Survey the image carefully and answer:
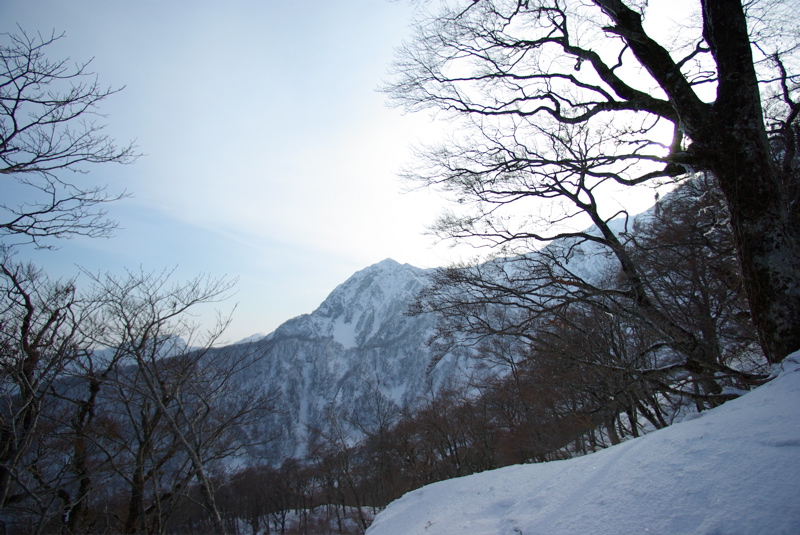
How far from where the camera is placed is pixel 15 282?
260 inches

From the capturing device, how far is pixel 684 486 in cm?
178

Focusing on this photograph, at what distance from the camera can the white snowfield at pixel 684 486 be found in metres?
1.45

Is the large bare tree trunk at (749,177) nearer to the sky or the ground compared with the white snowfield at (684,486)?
nearer to the sky

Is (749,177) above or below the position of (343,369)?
above

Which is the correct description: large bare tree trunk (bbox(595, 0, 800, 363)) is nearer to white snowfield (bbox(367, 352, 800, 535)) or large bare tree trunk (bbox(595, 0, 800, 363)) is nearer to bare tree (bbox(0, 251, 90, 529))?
white snowfield (bbox(367, 352, 800, 535))

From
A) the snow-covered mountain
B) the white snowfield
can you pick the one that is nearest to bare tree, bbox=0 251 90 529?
the white snowfield

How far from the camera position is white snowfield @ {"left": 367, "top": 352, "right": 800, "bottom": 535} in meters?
1.45

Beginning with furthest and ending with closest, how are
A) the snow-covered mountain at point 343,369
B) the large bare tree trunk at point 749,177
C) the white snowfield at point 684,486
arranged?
1. the snow-covered mountain at point 343,369
2. the large bare tree trunk at point 749,177
3. the white snowfield at point 684,486

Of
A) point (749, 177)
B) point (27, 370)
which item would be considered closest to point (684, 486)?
point (749, 177)

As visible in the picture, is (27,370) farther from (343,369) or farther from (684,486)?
(343,369)

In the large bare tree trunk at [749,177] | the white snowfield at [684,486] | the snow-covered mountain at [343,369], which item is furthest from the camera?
the snow-covered mountain at [343,369]

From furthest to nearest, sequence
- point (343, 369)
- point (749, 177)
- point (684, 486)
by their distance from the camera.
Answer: point (343, 369) < point (749, 177) < point (684, 486)

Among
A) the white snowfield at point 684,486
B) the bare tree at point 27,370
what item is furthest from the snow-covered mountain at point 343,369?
the white snowfield at point 684,486

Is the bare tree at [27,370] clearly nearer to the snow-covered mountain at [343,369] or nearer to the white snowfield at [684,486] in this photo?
the white snowfield at [684,486]
